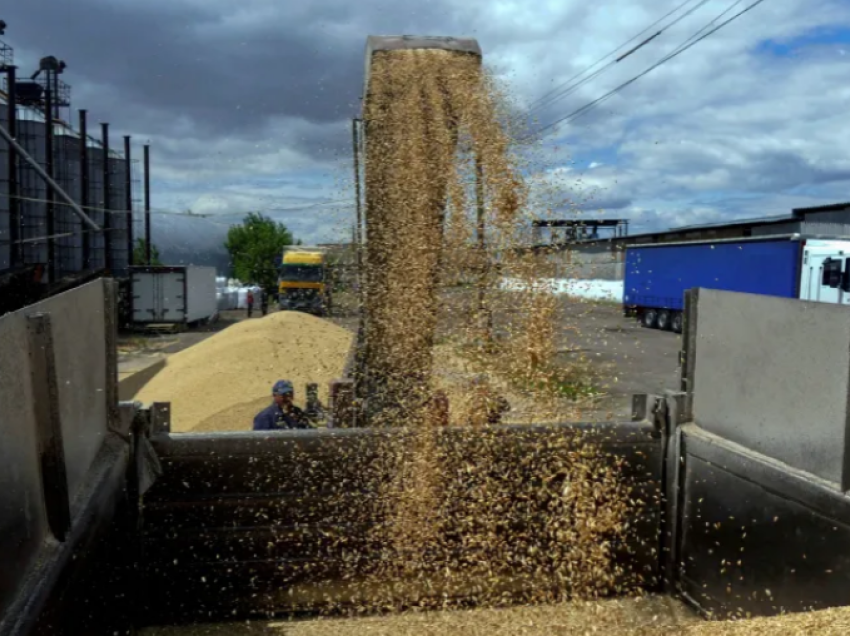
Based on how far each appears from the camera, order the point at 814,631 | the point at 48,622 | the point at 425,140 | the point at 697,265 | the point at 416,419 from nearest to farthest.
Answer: the point at 48,622
the point at 814,631
the point at 416,419
the point at 425,140
the point at 697,265

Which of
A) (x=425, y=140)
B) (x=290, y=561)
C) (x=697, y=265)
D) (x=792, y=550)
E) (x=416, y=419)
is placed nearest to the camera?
(x=792, y=550)

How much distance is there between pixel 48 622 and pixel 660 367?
13819mm

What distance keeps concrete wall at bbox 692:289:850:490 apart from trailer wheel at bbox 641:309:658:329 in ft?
61.0

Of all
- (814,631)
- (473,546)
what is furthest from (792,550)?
(473,546)

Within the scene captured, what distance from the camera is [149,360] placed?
14.0 metres

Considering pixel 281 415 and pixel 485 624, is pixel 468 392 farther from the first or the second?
pixel 281 415

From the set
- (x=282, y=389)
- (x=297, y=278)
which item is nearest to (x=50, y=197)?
(x=297, y=278)

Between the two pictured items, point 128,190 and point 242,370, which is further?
point 128,190

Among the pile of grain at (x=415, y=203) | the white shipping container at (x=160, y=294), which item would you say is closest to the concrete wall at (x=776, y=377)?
the pile of grain at (x=415, y=203)

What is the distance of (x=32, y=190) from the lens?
67.1ft

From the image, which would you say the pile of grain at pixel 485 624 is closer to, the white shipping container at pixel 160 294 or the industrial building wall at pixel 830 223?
the white shipping container at pixel 160 294

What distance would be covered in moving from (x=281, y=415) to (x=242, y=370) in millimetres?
5605

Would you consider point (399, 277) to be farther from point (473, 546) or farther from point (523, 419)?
point (473, 546)

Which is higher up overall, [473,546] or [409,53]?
[409,53]
